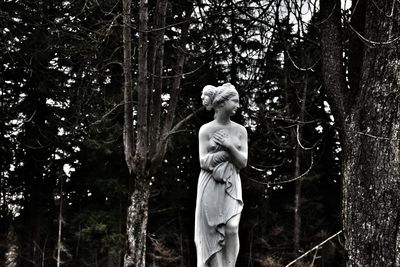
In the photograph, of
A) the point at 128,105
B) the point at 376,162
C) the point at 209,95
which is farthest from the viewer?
the point at 128,105

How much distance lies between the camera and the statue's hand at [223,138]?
5.17 meters

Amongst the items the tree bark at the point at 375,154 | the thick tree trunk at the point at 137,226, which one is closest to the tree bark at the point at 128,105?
the thick tree trunk at the point at 137,226

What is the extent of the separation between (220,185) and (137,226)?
5.48 m

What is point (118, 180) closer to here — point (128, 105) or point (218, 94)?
point (128, 105)

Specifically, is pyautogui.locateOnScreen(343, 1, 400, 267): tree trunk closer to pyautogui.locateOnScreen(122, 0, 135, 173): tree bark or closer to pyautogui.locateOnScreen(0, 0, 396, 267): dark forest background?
pyautogui.locateOnScreen(122, 0, 135, 173): tree bark

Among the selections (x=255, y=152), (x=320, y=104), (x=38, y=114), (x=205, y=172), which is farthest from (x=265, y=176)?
(x=205, y=172)

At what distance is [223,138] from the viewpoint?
17.1 ft

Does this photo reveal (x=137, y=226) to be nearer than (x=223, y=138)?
No

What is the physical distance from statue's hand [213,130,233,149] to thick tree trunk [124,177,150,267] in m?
5.53

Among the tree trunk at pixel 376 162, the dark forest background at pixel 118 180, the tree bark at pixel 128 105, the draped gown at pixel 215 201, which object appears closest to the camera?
the draped gown at pixel 215 201

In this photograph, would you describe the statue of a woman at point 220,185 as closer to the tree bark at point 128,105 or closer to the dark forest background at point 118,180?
the tree bark at point 128,105

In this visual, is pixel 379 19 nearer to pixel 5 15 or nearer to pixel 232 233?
pixel 232 233

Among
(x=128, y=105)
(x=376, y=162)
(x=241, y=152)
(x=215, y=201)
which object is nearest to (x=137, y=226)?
(x=128, y=105)

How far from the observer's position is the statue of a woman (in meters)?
5.09
